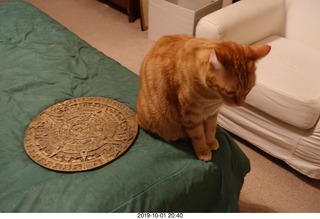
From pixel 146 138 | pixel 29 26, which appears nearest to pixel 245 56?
pixel 146 138

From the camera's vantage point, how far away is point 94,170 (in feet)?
3.21

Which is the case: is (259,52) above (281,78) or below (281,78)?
above

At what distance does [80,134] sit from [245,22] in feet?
3.72

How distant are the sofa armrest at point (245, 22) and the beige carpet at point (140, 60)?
2.16ft

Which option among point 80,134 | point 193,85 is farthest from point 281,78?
point 80,134

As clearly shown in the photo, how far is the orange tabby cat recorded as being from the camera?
0.88 meters

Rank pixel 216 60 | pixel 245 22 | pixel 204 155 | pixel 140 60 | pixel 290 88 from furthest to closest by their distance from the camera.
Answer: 1. pixel 140 60
2. pixel 245 22
3. pixel 290 88
4. pixel 204 155
5. pixel 216 60

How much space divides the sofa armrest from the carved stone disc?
0.70 meters

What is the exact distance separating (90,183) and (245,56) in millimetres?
625

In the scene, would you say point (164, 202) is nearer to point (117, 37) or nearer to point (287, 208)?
point (287, 208)

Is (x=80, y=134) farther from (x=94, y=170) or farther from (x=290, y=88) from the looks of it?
(x=290, y=88)

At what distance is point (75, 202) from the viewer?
2.89 ft

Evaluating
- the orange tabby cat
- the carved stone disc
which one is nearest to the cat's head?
the orange tabby cat

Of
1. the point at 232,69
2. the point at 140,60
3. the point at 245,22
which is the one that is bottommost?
the point at 140,60
